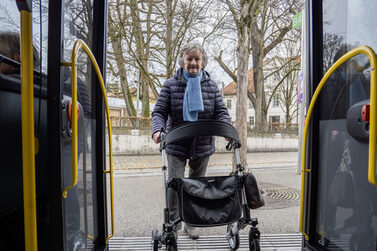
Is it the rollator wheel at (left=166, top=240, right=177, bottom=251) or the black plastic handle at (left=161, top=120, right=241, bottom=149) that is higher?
the black plastic handle at (left=161, top=120, right=241, bottom=149)

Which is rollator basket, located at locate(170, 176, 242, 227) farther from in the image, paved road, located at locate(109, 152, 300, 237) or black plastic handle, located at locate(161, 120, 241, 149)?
paved road, located at locate(109, 152, 300, 237)

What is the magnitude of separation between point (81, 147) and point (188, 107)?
1140 millimetres

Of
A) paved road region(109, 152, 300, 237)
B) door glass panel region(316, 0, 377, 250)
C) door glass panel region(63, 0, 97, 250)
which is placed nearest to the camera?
door glass panel region(63, 0, 97, 250)

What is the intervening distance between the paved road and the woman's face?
6.53ft

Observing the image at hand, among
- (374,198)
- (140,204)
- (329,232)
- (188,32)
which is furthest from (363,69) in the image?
(188,32)

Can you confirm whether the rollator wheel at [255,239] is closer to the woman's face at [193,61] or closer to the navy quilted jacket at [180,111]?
the navy quilted jacket at [180,111]

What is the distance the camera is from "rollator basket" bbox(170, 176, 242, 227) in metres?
2.20

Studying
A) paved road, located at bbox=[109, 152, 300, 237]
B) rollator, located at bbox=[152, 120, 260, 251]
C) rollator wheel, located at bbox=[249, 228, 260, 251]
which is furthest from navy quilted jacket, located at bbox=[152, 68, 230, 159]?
paved road, located at bbox=[109, 152, 300, 237]

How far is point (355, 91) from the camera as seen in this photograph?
1.97 m

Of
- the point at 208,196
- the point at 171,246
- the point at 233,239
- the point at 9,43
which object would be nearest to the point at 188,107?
the point at 208,196

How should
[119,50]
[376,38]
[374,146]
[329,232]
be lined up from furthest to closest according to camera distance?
[119,50] < [329,232] < [376,38] < [374,146]

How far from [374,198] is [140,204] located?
3.78 meters

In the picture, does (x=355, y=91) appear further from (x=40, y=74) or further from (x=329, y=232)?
(x=40, y=74)

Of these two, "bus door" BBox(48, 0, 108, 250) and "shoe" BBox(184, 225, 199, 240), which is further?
"shoe" BBox(184, 225, 199, 240)
